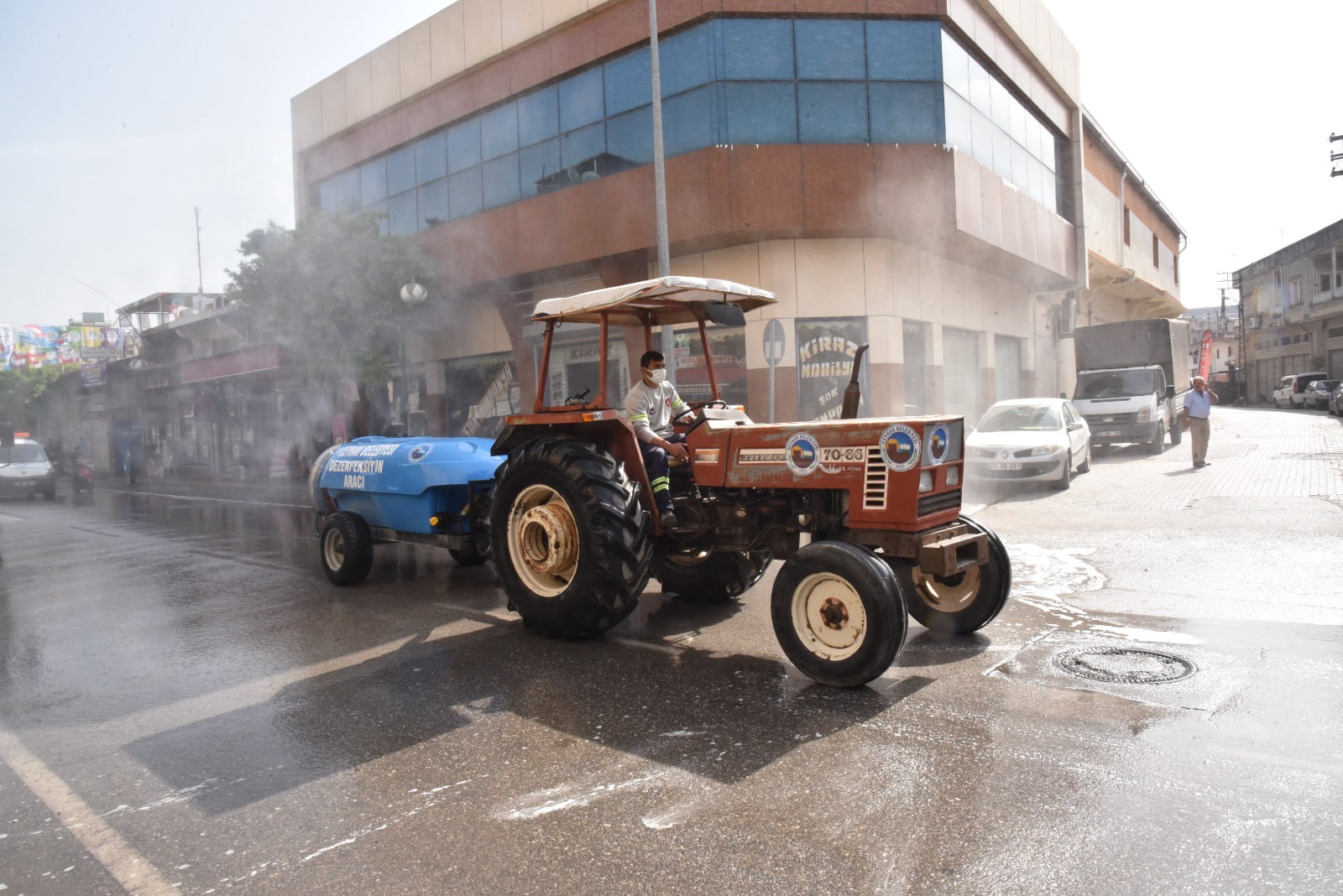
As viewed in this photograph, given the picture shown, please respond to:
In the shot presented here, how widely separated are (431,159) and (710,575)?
1831 cm

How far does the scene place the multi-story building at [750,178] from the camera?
655 inches

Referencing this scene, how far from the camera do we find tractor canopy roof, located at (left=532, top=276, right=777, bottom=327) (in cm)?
588

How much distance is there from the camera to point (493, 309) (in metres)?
22.0

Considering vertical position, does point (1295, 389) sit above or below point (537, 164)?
below

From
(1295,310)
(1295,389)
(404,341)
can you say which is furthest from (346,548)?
(1295,310)

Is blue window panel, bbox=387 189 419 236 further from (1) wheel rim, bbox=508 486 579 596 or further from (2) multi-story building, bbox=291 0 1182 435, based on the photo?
(1) wheel rim, bbox=508 486 579 596

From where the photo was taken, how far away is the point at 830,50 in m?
16.8

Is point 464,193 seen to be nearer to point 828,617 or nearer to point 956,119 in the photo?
point 956,119

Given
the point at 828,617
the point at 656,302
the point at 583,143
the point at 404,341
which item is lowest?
the point at 828,617

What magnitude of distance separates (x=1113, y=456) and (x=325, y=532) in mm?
16616

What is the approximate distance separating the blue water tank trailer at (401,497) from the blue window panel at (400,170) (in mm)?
15578

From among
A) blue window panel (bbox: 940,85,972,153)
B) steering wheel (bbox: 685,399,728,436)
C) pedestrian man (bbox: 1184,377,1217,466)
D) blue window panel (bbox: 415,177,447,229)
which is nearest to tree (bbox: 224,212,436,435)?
blue window panel (bbox: 415,177,447,229)

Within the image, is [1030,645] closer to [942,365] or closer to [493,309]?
[942,365]

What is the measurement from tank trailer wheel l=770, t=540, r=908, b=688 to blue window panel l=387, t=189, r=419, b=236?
1995 centimetres
